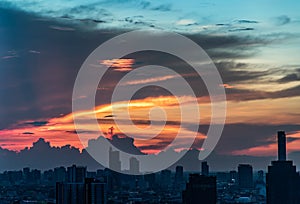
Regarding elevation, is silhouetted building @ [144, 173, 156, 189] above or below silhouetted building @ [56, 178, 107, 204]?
above

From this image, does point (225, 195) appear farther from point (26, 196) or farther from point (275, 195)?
point (26, 196)

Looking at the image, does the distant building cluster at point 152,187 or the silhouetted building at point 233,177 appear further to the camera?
the silhouetted building at point 233,177

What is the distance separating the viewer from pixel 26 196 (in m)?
59.9

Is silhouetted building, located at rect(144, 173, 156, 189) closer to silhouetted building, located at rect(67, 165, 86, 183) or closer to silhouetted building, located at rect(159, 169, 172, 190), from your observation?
silhouetted building, located at rect(159, 169, 172, 190)

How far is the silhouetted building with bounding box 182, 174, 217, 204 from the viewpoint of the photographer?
45438mm

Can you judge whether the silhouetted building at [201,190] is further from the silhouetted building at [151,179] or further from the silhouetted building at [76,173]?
the silhouetted building at [151,179]

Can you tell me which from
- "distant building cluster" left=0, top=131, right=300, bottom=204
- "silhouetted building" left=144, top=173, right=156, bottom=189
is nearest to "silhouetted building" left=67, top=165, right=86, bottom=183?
"distant building cluster" left=0, top=131, right=300, bottom=204

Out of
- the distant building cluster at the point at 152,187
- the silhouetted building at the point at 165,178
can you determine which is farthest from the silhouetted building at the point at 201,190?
the silhouetted building at the point at 165,178

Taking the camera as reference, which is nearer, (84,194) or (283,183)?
(84,194)

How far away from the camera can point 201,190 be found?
150ft

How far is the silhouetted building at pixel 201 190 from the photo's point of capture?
45438 millimetres

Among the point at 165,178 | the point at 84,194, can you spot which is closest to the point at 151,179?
the point at 165,178

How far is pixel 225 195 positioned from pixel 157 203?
32.7 ft

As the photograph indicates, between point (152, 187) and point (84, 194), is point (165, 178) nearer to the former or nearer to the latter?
point (152, 187)
